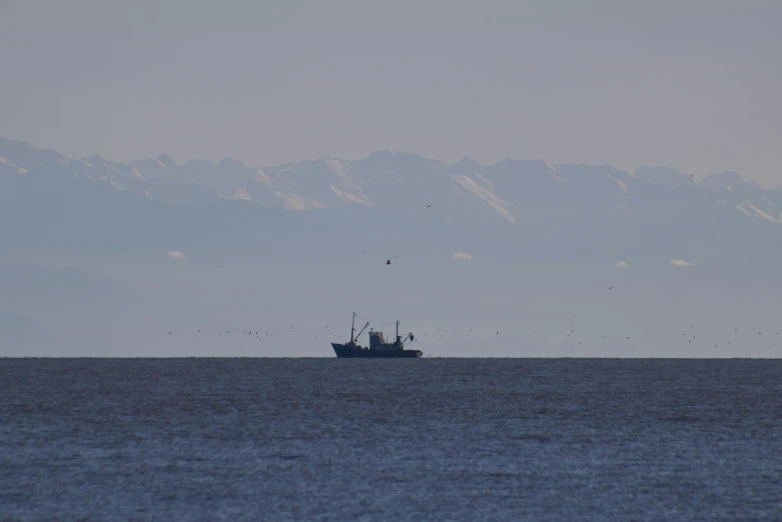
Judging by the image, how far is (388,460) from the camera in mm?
74188

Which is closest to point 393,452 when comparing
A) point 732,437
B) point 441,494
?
point 441,494

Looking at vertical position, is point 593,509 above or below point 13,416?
below

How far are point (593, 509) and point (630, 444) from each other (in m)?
29.2

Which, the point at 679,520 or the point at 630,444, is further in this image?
the point at 630,444

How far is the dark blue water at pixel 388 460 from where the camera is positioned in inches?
2231

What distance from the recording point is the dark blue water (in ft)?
186

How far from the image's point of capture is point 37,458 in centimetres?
7394

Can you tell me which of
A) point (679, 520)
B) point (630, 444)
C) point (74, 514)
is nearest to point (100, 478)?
point (74, 514)

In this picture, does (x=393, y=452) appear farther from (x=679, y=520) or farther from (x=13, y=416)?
(x=13, y=416)

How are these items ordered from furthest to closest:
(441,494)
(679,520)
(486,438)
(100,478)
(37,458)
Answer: (486,438), (37,458), (100,478), (441,494), (679,520)

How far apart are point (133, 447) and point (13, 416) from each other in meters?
35.9

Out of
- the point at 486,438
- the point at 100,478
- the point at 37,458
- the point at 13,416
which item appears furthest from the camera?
the point at 13,416

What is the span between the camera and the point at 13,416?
111 meters

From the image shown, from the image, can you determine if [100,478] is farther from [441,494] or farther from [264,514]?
[441,494]
